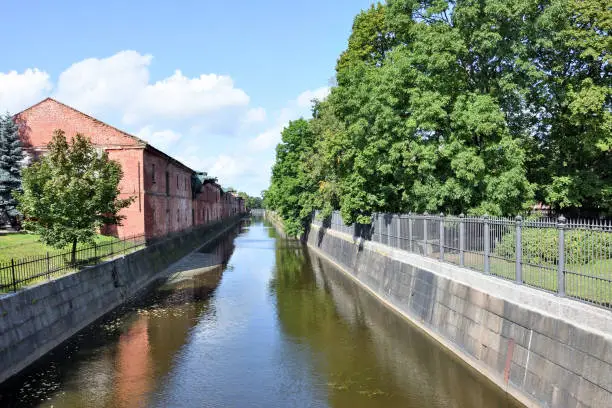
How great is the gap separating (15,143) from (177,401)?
27.9 meters

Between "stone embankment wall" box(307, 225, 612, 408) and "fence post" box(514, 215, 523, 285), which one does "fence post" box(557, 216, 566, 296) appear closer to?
"stone embankment wall" box(307, 225, 612, 408)

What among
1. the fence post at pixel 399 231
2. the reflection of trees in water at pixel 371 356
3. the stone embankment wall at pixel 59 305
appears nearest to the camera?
the reflection of trees in water at pixel 371 356

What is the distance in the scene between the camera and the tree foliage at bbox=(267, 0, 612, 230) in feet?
67.9

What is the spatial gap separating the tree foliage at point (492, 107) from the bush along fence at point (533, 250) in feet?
12.8

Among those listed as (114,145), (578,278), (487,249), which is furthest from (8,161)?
(578,278)

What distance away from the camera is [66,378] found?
1322 cm

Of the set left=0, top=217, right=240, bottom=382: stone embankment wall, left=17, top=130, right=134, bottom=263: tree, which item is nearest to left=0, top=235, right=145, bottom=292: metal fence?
left=0, top=217, right=240, bottom=382: stone embankment wall

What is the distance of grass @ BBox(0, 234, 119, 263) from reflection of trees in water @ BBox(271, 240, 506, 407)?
437 inches

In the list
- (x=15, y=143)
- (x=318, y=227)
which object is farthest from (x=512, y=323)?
(x=318, y=227)

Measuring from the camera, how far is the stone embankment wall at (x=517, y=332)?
9.03 m

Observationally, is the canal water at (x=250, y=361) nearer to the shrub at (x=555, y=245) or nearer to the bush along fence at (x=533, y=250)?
the bush along fence at (x=533, y=250)

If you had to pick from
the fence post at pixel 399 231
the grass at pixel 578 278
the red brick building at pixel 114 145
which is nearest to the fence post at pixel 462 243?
the grass at pixel 578 278

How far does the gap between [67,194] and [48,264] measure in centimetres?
431

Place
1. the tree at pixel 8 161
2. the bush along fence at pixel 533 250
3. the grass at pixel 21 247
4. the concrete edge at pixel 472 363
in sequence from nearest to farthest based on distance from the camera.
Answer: the bush along fence at pixel 533 250 < the concrete edge at pixel 472 363 < the grass at pixel 21 247 < the tree at pixel 8 161
